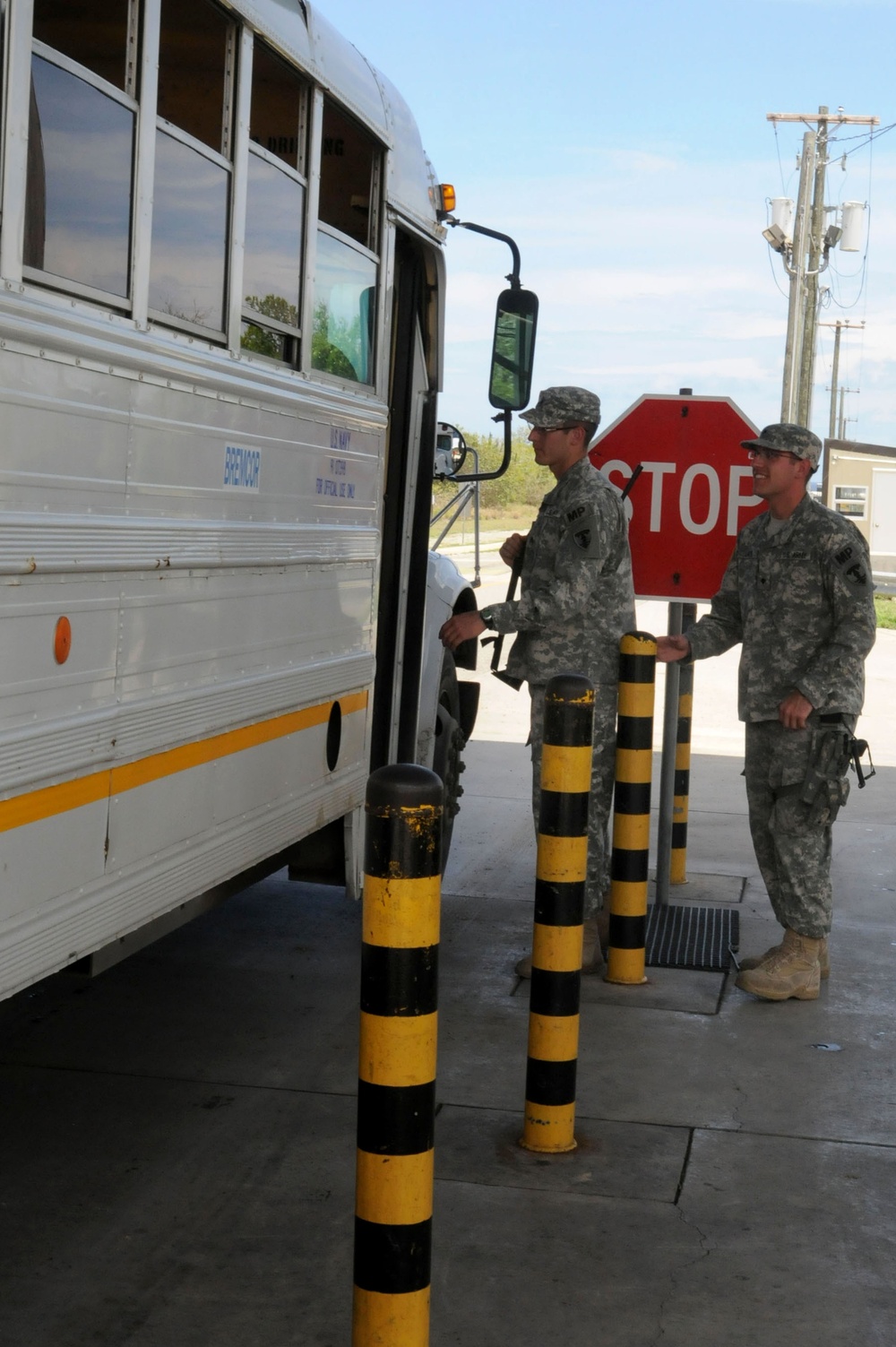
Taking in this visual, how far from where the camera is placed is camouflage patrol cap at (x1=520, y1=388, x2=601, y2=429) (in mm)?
Answer: 5527

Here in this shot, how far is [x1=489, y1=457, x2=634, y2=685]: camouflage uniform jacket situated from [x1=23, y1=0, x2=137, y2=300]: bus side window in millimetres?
2375

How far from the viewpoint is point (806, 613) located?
525 centimetres

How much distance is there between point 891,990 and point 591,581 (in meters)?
1.77

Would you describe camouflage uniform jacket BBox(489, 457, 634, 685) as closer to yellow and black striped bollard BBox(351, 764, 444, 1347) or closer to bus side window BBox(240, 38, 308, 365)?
bus side window BBox(240, 38, 308, 365)

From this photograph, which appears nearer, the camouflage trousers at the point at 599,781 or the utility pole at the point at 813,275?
the camouflage trousers at the point at 599,781

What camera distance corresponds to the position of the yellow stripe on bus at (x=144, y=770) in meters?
2.95

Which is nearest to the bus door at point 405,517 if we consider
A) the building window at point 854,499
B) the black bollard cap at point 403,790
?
the black bollard cap at point 403,790

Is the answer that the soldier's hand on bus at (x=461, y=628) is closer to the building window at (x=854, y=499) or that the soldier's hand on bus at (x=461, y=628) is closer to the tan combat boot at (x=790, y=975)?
the tan combat boot at (x=790, y=975)

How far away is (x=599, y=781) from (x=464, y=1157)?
1.84 metres

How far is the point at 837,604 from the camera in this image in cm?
513

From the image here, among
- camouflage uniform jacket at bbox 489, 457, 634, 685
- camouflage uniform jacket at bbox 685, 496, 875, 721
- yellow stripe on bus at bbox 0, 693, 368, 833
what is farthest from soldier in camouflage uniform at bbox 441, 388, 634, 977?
yellow stripe on bus at bbox 0, 693, 368, 833

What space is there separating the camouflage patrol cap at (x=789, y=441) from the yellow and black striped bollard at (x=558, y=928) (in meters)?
1.69

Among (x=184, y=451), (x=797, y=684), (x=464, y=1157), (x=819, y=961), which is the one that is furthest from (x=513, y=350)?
(x=464, y=1157)

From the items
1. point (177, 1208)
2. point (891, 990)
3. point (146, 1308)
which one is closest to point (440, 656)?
point (891, 990)
